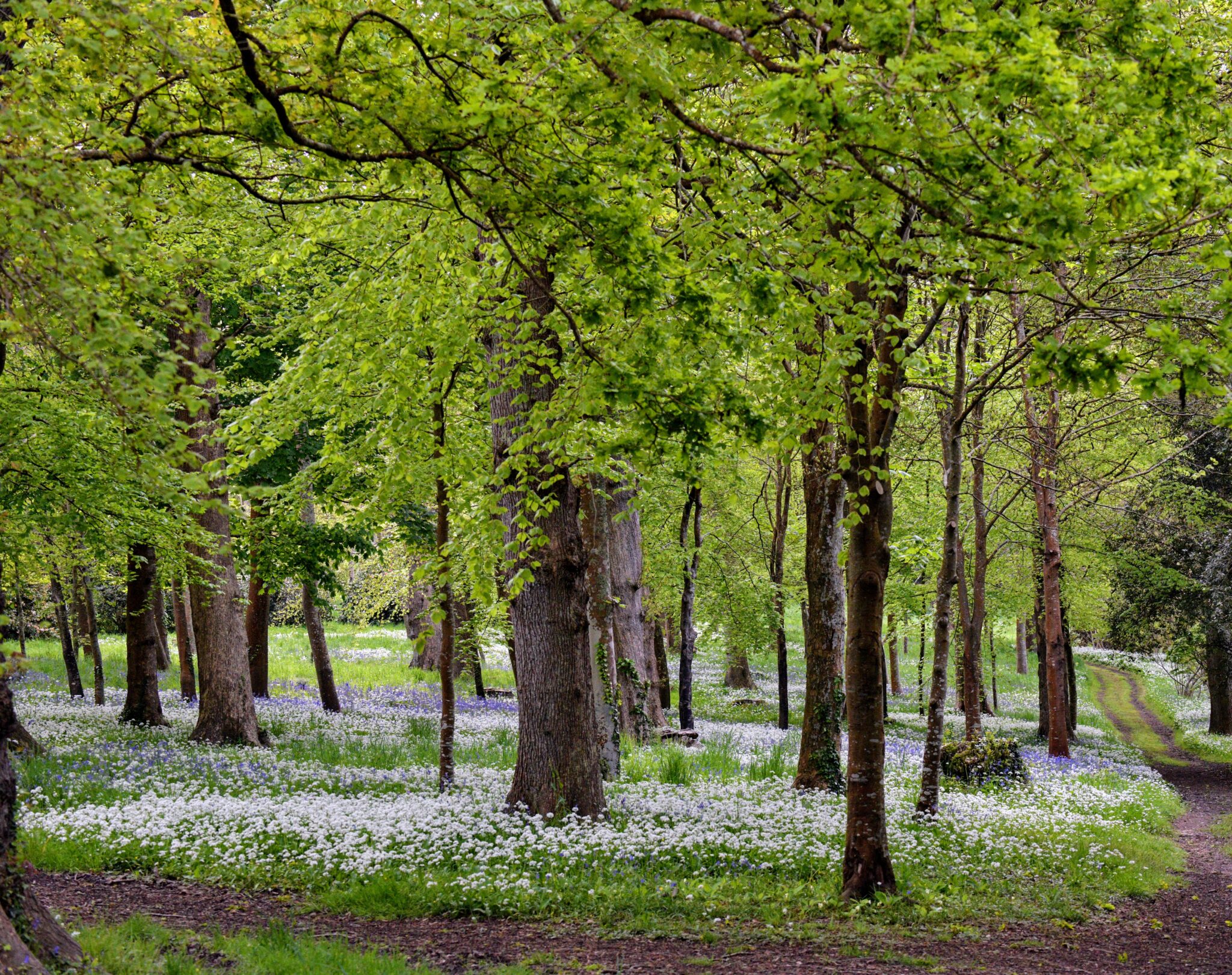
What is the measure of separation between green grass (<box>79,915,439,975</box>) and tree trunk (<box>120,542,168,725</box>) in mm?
11110

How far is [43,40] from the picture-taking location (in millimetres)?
7066

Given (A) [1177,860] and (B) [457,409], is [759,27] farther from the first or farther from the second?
(A) [1177,860]

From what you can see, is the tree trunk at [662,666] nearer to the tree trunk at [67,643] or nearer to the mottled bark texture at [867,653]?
the tree trunk at [67,643]

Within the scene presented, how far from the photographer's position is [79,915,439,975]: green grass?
5.57m

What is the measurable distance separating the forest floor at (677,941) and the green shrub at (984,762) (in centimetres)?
A: 619

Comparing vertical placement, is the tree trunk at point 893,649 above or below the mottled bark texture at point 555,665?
below

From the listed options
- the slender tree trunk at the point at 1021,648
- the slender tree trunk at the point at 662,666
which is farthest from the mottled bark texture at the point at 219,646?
the slender tree trunk at the point at 1021,648

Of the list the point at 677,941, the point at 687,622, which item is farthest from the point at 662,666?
the point at 677,941

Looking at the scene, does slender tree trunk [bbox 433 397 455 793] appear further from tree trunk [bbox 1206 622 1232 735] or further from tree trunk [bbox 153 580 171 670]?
tree trunk [bbox 1206 622 1232 735]

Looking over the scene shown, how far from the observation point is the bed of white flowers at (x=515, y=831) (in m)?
8.00

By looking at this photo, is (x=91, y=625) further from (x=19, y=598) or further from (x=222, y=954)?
(x=222, y=954)

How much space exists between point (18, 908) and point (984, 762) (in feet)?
46.2

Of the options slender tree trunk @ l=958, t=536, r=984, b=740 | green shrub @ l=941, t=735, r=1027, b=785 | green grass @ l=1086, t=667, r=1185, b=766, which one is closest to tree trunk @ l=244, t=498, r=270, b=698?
green shrub @ l=941, t=735, r=1027, b=785

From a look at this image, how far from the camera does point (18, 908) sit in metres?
5.01
